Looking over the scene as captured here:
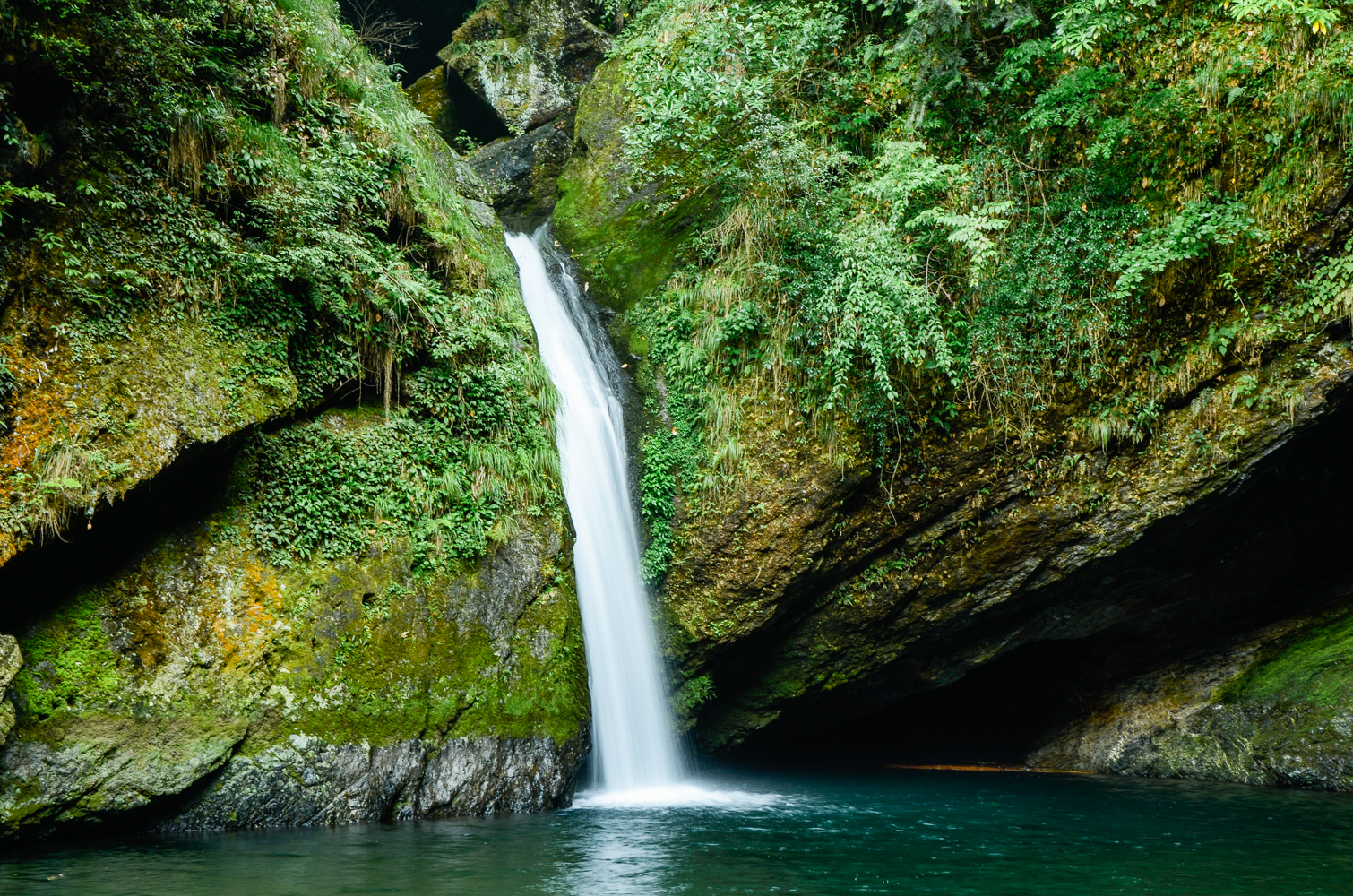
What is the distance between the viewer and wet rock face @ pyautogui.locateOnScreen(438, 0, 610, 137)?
18562mm

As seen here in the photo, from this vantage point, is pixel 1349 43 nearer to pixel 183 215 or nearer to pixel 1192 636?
pixel 1192 636

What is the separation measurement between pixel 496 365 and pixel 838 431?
410 centimetres

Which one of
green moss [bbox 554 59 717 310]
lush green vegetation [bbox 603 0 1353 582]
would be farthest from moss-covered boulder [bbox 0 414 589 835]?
green moss [bbox 554 59 717 310]

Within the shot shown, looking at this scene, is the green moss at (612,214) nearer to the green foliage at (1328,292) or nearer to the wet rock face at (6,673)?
the green foliage at (1328,292)

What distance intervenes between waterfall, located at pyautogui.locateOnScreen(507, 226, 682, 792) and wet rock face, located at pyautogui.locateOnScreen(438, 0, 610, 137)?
31.9 feet

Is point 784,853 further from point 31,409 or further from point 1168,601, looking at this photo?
point 1168,601

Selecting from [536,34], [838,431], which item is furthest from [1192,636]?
[536,34]

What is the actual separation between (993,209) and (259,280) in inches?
307

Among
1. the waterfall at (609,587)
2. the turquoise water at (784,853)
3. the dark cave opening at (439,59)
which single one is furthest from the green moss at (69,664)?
the dark cave opening at (439,59)

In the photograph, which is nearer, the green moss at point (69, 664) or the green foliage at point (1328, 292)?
the green moss at point (69, 664)

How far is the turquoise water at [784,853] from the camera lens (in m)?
4.93

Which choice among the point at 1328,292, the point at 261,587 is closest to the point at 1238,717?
the point at 1328,292

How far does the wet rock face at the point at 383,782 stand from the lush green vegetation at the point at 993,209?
132 inches

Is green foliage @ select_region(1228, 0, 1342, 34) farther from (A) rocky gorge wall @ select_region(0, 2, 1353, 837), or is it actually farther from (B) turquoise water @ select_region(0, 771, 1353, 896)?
(B) turquoise water @ select_region(0, 771, 1353, 896)
